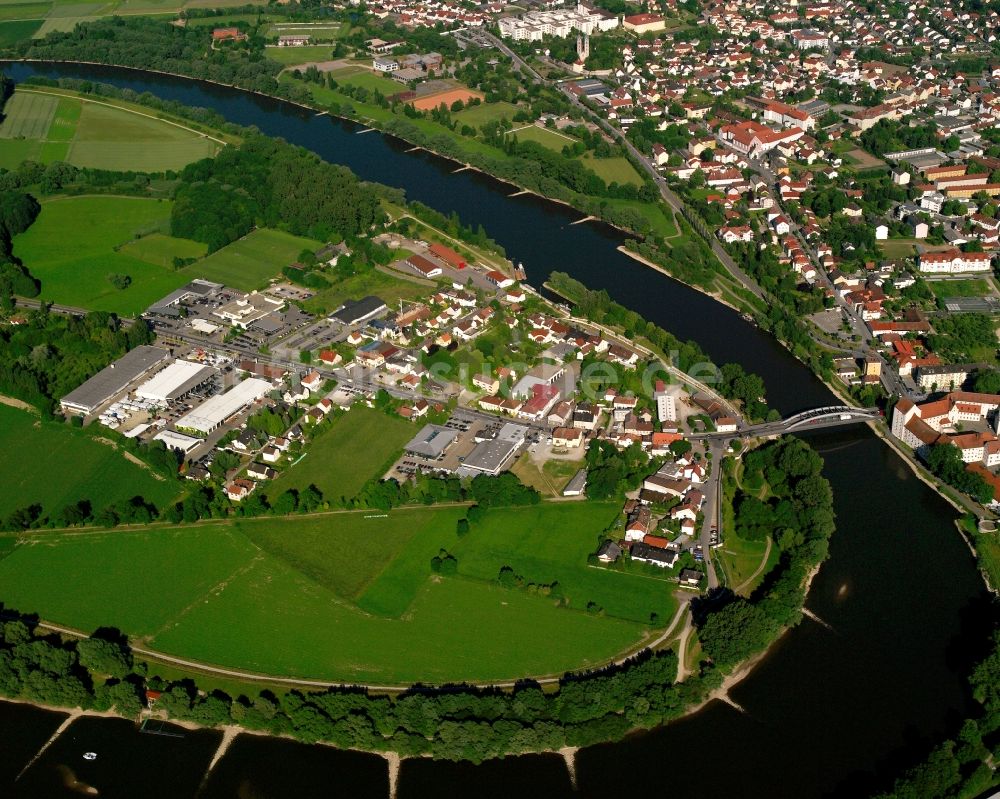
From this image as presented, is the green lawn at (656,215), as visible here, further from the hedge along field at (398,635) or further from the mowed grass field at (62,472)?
the mowed grass field at (62,472)

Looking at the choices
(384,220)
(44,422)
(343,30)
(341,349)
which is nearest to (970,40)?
(343,30)

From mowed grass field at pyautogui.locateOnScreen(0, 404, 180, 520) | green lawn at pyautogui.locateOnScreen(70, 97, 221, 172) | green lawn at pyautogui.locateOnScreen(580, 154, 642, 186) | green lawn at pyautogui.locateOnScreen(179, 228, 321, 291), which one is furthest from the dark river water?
green lawn at pyautogui.locateOnScreen(70, 97, 221, 172)

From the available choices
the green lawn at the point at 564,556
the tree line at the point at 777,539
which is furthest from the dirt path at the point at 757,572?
the green lawn at the point at 564,556

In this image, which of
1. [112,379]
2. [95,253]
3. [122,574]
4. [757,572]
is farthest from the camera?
[95,253]

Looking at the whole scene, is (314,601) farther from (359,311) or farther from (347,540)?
(359,311)

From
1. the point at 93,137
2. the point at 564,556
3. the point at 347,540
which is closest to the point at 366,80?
the point at 93,137

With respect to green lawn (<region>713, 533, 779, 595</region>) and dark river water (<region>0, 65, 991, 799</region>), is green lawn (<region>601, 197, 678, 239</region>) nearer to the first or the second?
dark river water (<region>0, 65, 991, 799</region>)
